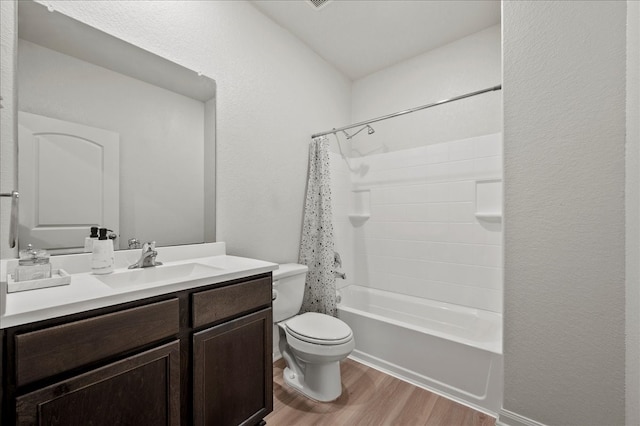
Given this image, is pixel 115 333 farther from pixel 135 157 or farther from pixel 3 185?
pixel 135 157

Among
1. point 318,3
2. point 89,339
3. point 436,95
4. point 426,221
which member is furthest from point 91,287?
point 436,95

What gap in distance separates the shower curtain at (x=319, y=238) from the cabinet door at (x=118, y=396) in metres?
1.38

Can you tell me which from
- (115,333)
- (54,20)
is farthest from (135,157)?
(115,333)

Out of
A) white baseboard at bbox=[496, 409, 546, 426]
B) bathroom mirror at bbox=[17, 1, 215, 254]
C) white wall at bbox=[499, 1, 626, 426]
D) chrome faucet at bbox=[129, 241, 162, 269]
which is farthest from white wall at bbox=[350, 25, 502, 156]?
chrome faucet at bbox=[129, 241, 162, 269]

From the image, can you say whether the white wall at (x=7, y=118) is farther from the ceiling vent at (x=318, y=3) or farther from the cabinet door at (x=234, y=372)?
the ceiling vent at (x=318, y=3)

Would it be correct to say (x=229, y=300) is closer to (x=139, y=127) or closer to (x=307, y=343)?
(x=307, y=343)

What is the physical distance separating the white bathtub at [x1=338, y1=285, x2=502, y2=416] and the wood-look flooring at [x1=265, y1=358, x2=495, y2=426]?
0.08m

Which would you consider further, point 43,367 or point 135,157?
point 135,157

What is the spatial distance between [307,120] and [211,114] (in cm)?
95

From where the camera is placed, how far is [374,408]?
1.63 m

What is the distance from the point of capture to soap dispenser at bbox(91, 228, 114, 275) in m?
1.21

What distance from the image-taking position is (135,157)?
1492 mm

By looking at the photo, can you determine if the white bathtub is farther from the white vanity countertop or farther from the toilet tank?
the white vanity countertop

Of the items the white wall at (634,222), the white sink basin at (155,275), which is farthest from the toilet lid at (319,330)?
the white wall at (634,222)
